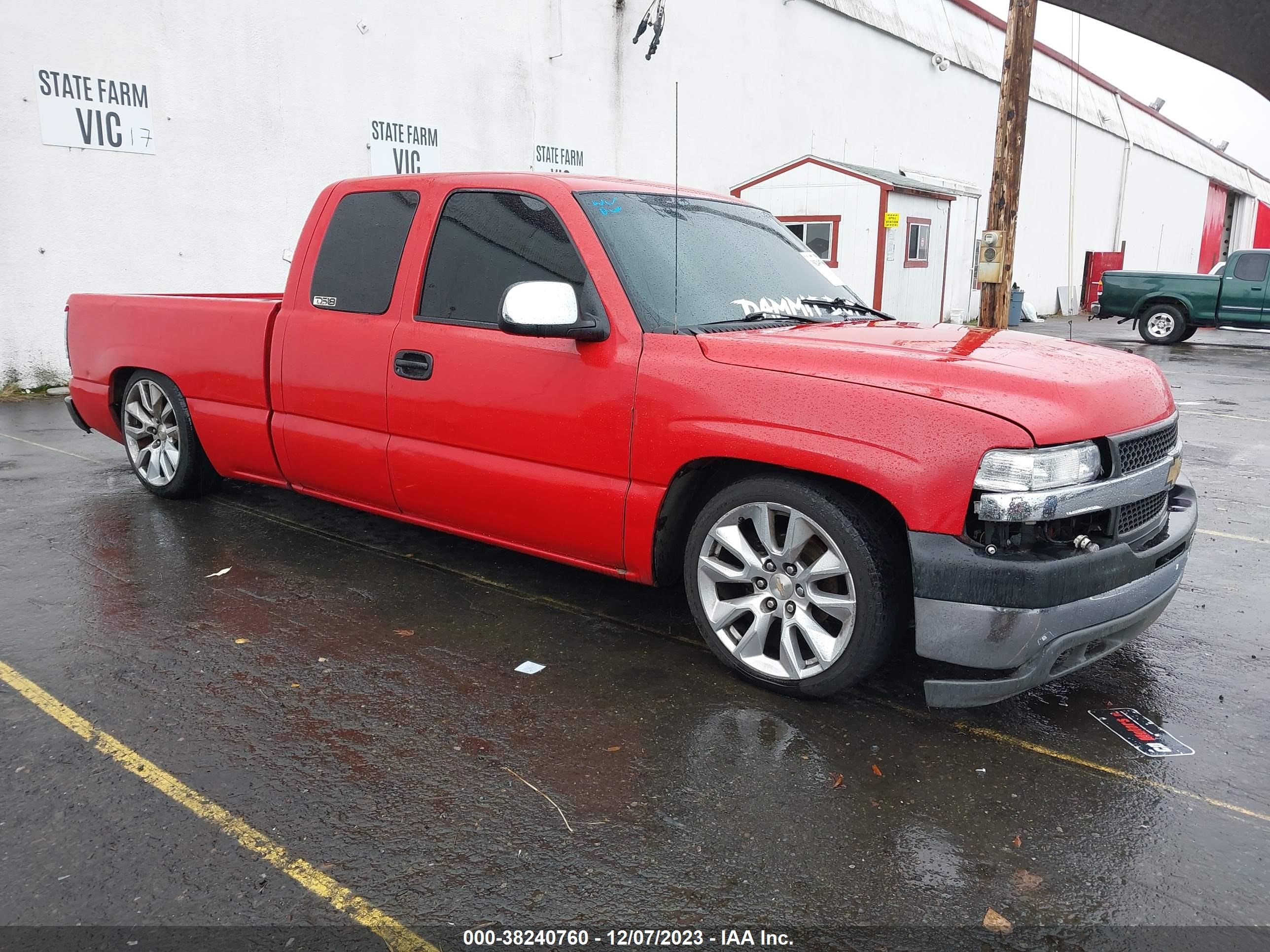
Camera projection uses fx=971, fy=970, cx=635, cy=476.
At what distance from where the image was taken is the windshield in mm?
3867

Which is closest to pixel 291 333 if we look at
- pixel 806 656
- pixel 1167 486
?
pixel 806 656

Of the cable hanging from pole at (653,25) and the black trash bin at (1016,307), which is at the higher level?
the cable hanging from pole at (653,25)

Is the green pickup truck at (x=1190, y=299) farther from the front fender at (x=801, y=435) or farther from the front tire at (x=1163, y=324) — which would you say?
the front fender at (x=801, y=435)

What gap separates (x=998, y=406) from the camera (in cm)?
302

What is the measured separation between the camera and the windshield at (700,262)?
152 inches

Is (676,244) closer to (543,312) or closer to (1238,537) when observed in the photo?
(543,312)

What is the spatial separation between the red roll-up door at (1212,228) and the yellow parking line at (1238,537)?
46.9m

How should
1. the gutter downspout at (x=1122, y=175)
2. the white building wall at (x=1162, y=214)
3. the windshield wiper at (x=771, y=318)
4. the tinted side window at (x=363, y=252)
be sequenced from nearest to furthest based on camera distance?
the windshield wiper at (x=771, y=318), the tinted side window at (x=363, y=252), the gutter downspout at (x=1122, y=175), the white building wall at (x=1162, y=214)

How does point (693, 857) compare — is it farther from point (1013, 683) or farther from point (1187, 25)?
point (1187, 25)

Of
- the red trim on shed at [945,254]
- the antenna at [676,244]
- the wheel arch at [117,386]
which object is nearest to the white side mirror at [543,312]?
the antenna at [676,244]

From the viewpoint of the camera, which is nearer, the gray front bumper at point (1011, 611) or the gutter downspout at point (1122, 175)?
the gray front bumper at point (1011, 611)

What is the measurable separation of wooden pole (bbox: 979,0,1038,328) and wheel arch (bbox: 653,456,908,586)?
8.48m

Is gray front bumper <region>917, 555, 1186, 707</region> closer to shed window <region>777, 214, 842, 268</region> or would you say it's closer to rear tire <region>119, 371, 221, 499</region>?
rear tire <region>119, 371, 221, 499</region>

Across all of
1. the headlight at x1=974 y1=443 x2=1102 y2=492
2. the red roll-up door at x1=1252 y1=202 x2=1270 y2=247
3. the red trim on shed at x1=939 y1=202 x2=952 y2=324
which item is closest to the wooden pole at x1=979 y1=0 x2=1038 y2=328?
the red trim on shed at x1=939 y1=202 x2=952 y2=324
